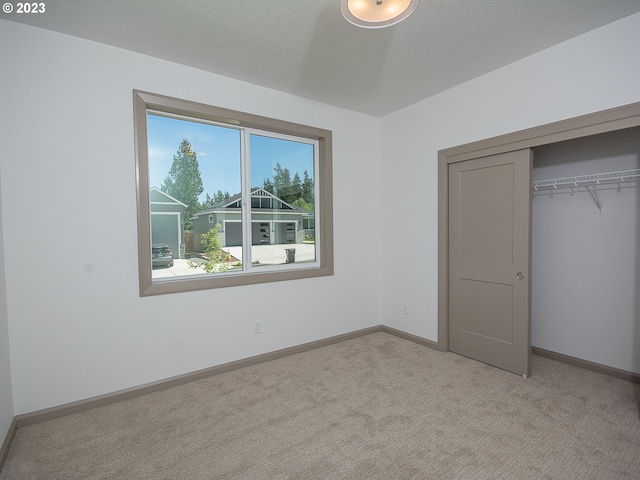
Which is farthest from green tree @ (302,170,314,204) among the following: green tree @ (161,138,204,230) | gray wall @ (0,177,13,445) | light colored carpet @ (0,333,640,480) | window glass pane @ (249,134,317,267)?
gray wall @ (0,177,13,445)

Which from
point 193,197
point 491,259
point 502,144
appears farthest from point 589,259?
point 193,197

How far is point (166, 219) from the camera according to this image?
286cm

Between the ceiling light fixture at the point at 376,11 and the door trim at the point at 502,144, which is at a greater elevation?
the ceiling light fixture at the point at 376,11

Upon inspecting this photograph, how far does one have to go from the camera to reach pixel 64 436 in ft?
6.84

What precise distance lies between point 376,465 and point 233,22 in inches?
116

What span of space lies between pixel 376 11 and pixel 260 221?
2.21m

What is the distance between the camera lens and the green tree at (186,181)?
288 centimetres

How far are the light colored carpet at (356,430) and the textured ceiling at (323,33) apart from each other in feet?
8.99

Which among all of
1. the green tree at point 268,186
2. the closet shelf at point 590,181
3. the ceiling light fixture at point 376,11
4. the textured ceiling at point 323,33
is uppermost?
the textured ceiling at point 323,33

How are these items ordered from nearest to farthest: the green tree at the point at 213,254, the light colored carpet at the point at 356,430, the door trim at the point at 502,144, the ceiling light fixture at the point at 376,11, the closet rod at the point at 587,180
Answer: the ceiling light fixture at the point at 376,11
the light colored carpet at the point at 356,430
the door trim at the point at 502,144
the closet rod at the point at 587,180
the green tree at the point at 213,254

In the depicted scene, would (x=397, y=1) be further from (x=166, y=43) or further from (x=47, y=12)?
(x=47, y=12)

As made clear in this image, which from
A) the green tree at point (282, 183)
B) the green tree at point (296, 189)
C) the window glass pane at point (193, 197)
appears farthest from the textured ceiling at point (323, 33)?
the green tree at point (296, 189)

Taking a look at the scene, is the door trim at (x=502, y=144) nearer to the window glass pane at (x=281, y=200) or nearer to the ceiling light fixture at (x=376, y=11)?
the window glass pane at (x=281, y=200)

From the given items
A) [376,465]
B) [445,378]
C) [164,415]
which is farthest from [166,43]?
[445,378]
